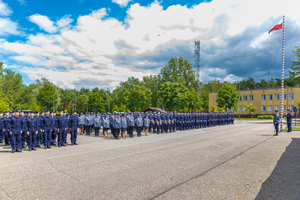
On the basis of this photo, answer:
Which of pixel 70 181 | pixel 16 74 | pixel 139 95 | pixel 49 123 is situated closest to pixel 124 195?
pixel 70 181

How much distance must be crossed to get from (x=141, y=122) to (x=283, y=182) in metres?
11.8

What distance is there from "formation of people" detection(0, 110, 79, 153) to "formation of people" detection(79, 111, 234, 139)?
375 cm

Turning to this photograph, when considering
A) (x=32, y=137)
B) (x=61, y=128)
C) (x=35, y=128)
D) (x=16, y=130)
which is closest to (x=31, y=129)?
(x=35, y=128)

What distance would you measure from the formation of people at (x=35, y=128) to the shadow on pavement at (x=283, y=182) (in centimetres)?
1050

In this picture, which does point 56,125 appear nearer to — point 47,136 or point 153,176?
point 47,136

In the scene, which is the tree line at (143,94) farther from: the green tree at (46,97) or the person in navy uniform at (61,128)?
the person in navy uniform at (61,128)

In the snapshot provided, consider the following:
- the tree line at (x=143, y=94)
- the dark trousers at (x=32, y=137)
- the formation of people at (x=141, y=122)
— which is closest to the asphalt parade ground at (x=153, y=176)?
the dark trousers at (x=32, y=137)

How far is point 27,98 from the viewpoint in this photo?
271 ft

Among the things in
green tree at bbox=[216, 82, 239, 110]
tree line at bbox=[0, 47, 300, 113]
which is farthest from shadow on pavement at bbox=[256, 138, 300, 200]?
green tree at bbox=[216, 82, 239, 110]

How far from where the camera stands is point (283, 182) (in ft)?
17.7

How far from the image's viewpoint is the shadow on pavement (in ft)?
15.0

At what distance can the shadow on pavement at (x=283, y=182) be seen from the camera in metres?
4.57

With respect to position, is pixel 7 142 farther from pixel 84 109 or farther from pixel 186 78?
pixel 84 109

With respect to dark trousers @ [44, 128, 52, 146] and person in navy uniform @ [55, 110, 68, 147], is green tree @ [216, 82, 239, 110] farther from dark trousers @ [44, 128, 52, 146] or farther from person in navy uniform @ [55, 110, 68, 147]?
dark trousers @ [44, 128, 52, 146]
